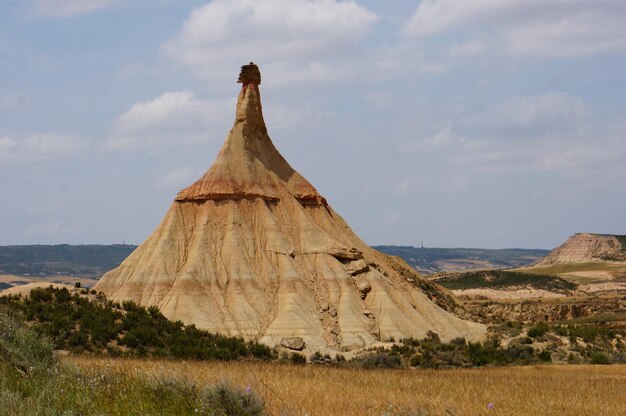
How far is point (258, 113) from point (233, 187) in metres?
8.10

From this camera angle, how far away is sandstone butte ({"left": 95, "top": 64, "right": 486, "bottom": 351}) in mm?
56438

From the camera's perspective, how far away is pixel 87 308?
42.5 metres

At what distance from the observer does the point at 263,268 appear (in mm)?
61844

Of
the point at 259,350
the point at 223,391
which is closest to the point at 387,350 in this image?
the point at 259,350

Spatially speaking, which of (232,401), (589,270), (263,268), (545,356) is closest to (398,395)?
(232,401)

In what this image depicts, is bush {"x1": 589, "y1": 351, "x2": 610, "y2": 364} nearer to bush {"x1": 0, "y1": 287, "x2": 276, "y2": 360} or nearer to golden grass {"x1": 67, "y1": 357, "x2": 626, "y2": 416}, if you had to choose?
bush {"x1": 0, "y1": 287, "x2": 276, "y2": 360}

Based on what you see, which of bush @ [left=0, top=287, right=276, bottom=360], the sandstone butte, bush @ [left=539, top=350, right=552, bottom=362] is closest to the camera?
bush @ [left=0, top=287, right=276, bottom=360]

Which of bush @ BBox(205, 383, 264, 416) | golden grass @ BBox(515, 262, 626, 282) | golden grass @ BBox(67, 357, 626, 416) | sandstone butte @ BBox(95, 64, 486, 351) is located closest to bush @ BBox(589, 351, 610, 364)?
sandstone butte @ BBox(95, 64, 486, 351)

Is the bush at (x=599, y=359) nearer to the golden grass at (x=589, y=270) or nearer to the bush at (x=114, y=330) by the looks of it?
the bush at (x=114, y=330)

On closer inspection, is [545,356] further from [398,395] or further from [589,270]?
[589,270]

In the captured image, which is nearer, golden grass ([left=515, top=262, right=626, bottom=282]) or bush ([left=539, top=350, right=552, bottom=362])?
bush ([left=539, top=350, right=552, bottom=362])

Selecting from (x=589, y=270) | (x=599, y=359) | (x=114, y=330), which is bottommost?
(x=599, y=359)

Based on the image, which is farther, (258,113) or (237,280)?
(258,113)

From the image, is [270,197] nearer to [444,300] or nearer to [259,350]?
[444,300]
